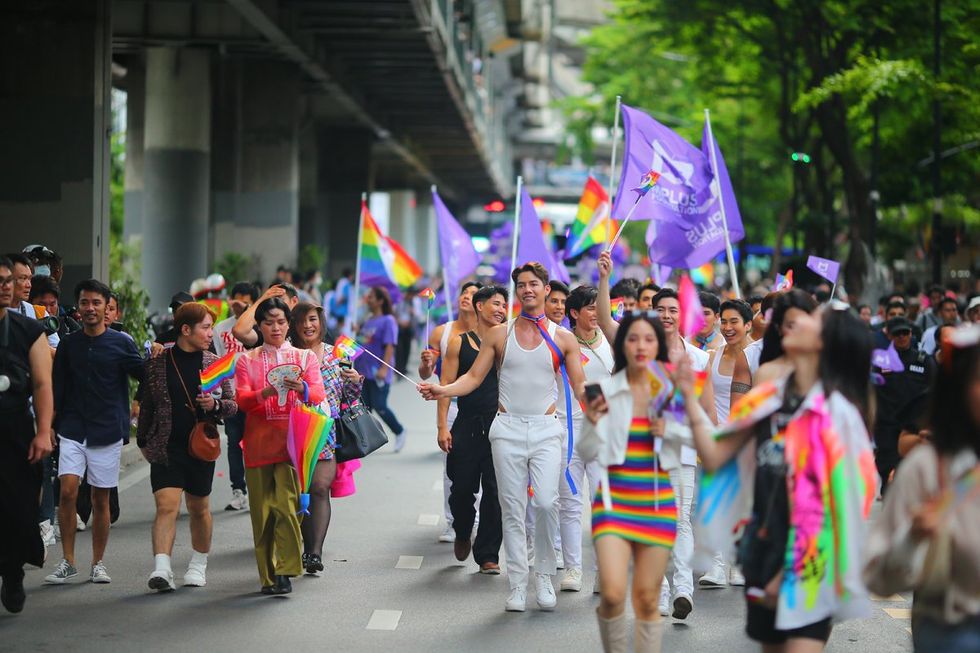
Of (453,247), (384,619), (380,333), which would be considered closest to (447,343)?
(384,619)

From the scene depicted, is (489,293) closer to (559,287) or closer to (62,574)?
(559,287)

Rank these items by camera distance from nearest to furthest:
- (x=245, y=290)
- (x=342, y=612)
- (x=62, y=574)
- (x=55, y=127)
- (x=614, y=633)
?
(x=614, y=633) < (x=342, y=612) < (x=62, y=574) < (x=245, y=290) < (x=55, y=127)

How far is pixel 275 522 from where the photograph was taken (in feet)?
29.5

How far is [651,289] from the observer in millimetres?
12562

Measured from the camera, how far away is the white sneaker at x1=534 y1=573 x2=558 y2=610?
877 cm

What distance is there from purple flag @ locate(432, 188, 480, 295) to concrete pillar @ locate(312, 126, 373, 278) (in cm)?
2725

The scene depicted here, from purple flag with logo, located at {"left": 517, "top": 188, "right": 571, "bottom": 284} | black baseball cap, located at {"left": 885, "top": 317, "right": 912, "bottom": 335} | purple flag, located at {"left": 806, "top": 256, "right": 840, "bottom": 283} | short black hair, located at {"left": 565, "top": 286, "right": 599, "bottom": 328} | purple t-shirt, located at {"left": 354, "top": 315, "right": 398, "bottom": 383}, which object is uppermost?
purple flag with logo, located at {"left": 517, "top": 188, "right": 571, "bottom": 284}

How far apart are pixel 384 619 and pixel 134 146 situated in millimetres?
27519

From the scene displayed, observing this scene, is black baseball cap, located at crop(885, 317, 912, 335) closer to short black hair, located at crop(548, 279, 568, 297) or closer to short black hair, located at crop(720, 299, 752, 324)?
short black hair, located at crop(720, 299, 752, 324)

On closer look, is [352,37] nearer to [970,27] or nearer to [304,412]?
[970,27]

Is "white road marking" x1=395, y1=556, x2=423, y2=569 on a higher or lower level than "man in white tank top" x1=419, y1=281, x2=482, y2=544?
lower

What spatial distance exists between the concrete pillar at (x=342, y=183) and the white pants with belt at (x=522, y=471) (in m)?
33.5

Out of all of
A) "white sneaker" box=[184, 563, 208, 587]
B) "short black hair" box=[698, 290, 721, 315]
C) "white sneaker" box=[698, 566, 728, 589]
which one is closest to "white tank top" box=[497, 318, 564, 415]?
"white sneaker" box=[698, 566, 728, 589]

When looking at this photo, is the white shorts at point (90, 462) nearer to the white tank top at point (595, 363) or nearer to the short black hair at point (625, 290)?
the white tank top at point (595, 363)
